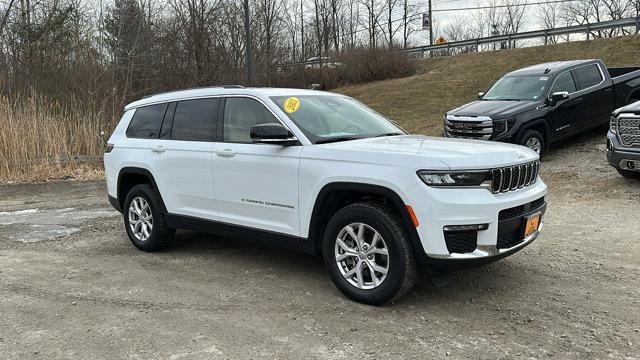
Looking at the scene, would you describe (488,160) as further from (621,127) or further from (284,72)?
(284,72)

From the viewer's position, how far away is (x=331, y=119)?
5176mm

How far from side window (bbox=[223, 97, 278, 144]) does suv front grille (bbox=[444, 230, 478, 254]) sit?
193 centimetres

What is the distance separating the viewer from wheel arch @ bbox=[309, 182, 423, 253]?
4043 millimetres

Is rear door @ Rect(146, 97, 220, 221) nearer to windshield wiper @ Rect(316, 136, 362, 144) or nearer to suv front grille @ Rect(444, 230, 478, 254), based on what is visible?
windshield wiper @ Rect(316, 136, 362, 144)

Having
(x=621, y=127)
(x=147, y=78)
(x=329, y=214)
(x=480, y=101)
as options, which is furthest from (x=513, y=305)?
(x=147, y=78)

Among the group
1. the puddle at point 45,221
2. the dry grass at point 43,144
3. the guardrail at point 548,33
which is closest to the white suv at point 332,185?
the puddle at point 45,221

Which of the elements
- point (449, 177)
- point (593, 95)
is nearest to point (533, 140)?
point (593, 95)

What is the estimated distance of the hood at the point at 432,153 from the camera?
3.97 meters

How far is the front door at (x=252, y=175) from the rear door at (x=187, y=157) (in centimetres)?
14

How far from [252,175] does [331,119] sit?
36.0 inches

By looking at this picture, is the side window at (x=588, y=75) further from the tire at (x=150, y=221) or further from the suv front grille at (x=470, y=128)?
the tire at (x=150, y=221)

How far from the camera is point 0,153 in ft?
40.9

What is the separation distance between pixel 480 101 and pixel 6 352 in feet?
33.1

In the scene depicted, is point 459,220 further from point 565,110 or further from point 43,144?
point 43,144
